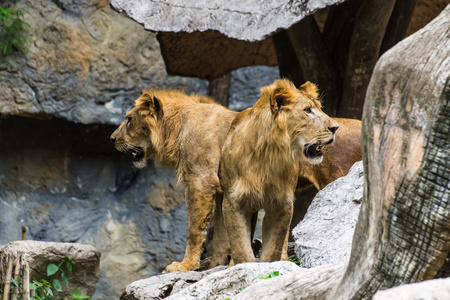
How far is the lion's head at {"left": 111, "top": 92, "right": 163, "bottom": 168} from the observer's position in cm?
685

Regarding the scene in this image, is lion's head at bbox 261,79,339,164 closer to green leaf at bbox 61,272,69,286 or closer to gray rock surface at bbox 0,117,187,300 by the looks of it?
green leaf at bbox 61,272,69,286

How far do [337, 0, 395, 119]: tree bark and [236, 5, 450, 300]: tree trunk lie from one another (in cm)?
479

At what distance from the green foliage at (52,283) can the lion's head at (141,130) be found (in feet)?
4.17

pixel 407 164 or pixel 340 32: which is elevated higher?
pixel 340 32

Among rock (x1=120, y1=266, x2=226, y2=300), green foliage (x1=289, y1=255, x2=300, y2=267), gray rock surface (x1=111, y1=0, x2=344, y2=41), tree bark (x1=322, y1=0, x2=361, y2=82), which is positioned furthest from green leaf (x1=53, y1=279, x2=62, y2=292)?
tree bark (x1=322, y1=0, x2=361, y2=82)

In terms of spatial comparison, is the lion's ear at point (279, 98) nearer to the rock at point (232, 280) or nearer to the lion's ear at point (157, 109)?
the rock at point (232, 280)

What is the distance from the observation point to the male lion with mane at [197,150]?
6.23m

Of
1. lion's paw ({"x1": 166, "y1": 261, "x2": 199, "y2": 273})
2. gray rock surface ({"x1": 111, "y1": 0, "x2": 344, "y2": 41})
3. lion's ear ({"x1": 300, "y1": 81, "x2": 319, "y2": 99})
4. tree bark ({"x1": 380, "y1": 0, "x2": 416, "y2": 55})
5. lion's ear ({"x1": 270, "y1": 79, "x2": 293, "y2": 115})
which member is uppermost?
tree bark ({"x1": 380, "y1": 0, "x2": 416, "y2": 55})

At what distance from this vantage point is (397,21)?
24.4 feet

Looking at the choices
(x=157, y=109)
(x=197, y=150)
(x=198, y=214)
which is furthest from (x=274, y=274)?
(x=157, y=109)

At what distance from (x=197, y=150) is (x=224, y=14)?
1280mm

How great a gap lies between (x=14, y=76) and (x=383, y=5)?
17.1ft

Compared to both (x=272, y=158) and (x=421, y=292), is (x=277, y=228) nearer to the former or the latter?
(x=272, y=158)

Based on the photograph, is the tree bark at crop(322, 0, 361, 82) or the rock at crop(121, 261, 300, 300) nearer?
the rock at crop(121, 261, 300, 300)
